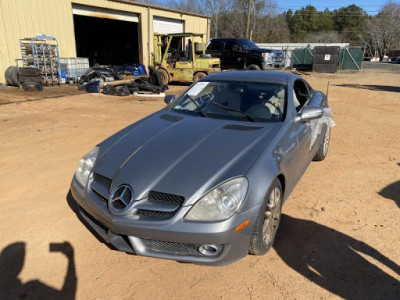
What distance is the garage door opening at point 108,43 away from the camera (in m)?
29.0

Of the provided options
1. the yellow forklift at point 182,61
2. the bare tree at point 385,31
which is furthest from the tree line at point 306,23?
the yellow forklift at point 182,61

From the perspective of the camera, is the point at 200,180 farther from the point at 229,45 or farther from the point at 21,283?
the point at 229,45

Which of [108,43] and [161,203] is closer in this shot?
[161,203]

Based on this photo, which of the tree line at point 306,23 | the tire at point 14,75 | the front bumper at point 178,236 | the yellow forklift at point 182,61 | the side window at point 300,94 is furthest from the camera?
the tree line at point 306,23

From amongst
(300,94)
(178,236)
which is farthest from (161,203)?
(300,94)

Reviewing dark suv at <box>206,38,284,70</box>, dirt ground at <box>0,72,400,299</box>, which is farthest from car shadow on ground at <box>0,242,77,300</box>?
dark suv at <box>206,38,284,70</box>

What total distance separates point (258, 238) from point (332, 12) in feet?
305

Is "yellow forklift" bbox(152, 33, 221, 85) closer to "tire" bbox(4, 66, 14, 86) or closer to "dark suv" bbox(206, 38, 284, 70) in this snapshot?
"dark suv" bbox(206, 38, 284, 70)

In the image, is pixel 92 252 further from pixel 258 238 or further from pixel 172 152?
pixel 258 238

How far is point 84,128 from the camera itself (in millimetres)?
7133

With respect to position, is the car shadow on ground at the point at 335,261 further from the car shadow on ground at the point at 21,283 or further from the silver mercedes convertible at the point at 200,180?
the car shadow on ground at the point at 21,283

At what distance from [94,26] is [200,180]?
103ft

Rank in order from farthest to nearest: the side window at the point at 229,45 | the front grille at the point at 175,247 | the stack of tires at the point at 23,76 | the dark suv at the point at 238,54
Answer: the side window at the point at 229,45 → the dark suv at the point at 238,54 → the stack of tires at the point at 23,76 → the front grille at the point at 175,247

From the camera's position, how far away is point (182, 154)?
2756mm
